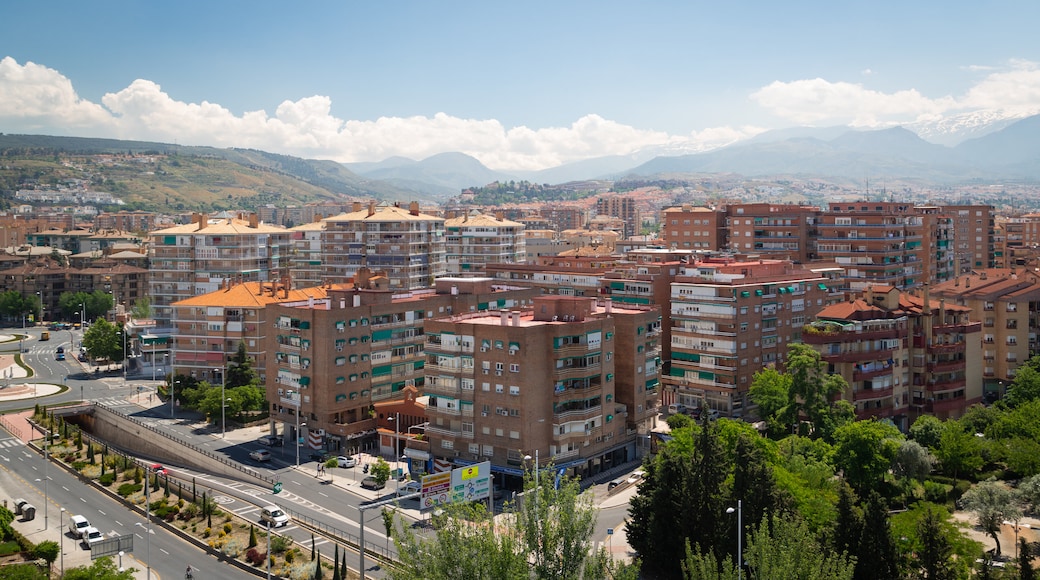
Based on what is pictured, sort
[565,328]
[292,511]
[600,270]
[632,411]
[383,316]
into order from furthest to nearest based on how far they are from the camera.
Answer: [600,270] < [383,316] < [632,411] < [565,328] < [292,511]

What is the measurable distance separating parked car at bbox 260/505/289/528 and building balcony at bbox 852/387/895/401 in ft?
162

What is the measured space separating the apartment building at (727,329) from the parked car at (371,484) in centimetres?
3288

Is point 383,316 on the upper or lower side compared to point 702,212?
lower


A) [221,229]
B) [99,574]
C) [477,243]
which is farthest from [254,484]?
[477,243]

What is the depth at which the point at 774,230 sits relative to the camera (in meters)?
Answer: 133

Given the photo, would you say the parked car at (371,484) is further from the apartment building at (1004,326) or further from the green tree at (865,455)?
the apartment building at (1004,326)

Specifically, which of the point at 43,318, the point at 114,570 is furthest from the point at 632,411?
the point at 43,318

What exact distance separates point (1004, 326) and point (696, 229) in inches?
2319

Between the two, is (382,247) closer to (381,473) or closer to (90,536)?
(381,473)

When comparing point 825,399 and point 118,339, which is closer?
point 825,399

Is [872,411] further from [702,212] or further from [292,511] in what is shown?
[702,212]

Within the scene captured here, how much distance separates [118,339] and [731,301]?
8460 centimetres

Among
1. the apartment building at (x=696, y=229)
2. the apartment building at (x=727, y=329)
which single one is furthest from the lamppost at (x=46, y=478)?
the apartment building at (x=696, y=229)

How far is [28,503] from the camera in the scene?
6988 centimetres
